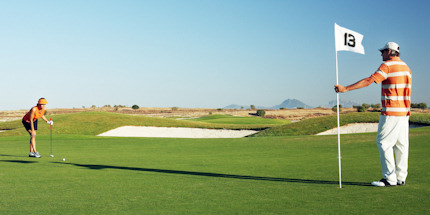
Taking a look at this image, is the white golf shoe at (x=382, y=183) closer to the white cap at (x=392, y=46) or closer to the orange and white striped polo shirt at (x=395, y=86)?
the orange and white striped polo shirt at (x=395, y=86)

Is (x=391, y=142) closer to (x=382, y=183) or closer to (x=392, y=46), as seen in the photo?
(x=382, y=183)

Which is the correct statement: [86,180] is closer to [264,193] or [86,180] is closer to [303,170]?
[264,193]

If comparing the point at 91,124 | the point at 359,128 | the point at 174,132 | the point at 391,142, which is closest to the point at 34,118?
the point at 391,142

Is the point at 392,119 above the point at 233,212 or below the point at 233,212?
above

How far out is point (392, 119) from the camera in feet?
27.1

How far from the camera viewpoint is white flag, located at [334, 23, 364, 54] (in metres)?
8.91

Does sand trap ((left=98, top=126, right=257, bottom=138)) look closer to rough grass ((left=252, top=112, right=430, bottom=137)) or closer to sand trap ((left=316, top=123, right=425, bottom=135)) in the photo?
rough grass ((left=252, top=112, right=430, bottom=137))

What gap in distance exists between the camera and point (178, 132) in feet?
141

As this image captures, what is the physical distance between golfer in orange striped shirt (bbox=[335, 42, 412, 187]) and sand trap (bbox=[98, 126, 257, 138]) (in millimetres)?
33546

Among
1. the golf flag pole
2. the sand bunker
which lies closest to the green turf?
the golf flag pole

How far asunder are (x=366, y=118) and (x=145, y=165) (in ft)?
95.8

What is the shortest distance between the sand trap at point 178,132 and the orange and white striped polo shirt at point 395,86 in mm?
33629

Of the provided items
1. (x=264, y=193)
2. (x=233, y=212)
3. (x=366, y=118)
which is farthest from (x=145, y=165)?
(x=366, y=118)

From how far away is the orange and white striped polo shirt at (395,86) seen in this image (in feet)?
27.1
